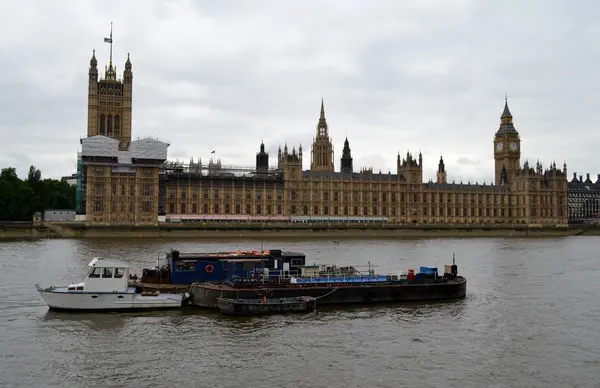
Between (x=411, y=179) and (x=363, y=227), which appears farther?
(x=411, y=179)

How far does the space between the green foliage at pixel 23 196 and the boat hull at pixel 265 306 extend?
94.4 meters

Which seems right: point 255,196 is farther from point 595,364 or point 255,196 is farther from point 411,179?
point 595,364

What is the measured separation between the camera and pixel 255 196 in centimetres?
13962

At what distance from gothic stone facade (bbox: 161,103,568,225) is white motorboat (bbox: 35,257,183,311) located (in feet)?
319

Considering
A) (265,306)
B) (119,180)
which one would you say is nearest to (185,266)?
(265,306)

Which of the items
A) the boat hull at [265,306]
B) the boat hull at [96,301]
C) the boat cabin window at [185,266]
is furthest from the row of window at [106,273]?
the boat hull at [265,306]

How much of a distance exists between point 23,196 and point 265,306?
97098 mm

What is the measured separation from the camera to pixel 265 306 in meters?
34.7

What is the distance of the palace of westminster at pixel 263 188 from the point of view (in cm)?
12238

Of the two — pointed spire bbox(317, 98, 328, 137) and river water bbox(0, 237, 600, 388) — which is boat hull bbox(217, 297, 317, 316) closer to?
river water bbox(0, 237, 600, 388)

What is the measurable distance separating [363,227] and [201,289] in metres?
102

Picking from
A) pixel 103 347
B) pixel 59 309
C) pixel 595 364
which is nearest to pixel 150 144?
pixel 59 309

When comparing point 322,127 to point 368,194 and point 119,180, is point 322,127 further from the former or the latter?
point 119,180

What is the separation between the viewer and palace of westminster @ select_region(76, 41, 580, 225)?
401 ft
